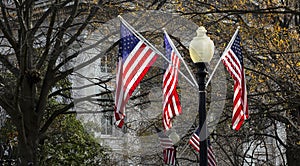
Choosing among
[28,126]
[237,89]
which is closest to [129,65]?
[237,89]

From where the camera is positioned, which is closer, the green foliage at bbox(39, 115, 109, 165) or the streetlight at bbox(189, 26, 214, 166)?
the streetlight at bbox(189, 26, 214, 166)

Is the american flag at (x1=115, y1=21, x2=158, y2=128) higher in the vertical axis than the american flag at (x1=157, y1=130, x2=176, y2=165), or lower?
higher

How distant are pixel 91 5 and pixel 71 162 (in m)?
5.63

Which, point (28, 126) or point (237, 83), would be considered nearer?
point (237, 83)

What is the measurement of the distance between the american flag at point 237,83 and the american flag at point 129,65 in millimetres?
1546

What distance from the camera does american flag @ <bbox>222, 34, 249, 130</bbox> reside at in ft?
33.4

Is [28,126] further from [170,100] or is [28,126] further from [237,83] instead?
[237,83]

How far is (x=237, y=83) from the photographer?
33.6 feet

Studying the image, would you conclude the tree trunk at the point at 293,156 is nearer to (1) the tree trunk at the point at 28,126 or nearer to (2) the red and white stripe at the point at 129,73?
(1) the tree trunk at the point at 28,126

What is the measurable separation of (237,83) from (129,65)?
216 cm

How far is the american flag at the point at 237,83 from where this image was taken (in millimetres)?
10172

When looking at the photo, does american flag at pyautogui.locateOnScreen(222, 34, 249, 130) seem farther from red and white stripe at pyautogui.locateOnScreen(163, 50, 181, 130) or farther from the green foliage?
the green foliage

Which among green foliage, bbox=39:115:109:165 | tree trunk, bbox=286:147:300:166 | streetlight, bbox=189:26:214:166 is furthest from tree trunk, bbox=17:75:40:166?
tree trunk, bbox=286:147:300:166

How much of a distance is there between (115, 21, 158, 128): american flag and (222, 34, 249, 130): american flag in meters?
1.55
